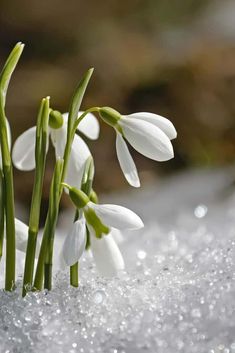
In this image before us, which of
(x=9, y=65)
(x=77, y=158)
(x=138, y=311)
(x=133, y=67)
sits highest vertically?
(x=9, y=65)

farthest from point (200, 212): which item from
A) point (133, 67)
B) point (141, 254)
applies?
point (133, 67)

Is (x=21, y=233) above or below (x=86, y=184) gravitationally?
below

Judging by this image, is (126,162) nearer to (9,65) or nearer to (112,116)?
(112,116)

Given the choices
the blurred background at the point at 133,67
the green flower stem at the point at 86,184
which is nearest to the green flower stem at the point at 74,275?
the green flower stem at the point at 86,184

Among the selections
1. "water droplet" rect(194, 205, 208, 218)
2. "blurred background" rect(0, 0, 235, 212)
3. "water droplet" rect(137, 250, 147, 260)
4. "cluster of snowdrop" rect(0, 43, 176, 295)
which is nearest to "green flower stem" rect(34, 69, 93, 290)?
"cluster of snowdrop" rect(0, 43, 176, 295)

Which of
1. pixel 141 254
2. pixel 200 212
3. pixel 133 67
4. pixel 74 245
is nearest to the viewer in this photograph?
pixel 74 245

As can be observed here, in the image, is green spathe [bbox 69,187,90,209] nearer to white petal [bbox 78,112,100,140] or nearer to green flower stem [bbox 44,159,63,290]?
green flower stem [bbox 44,159,63,290]

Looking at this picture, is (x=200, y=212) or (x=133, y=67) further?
(x=133, y=67)
